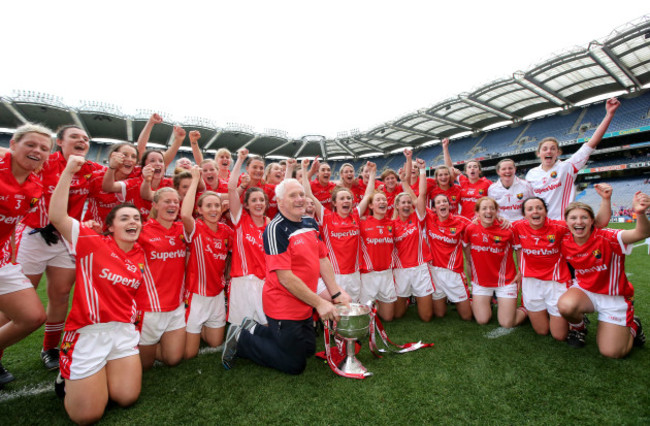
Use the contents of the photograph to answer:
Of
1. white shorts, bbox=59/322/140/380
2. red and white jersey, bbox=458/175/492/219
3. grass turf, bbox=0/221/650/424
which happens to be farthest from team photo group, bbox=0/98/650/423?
red and white jersey, bbox=458/175/492/219

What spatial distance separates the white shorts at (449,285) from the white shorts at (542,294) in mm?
749

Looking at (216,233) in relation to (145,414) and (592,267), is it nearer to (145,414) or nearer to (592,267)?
(145,414)

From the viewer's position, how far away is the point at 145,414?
7.59ft

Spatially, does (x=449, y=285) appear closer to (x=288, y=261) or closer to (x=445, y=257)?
(x=445, y=257)

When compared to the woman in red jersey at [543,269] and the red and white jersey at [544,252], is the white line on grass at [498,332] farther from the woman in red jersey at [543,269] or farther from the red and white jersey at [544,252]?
the red and white jersey at [544,252]

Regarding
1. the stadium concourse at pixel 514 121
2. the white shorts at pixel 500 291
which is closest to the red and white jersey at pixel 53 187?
the white shorts at pixel 500 291

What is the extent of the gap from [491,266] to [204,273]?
12.1 ft

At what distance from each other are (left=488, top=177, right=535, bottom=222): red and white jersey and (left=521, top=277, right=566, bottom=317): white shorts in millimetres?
1443

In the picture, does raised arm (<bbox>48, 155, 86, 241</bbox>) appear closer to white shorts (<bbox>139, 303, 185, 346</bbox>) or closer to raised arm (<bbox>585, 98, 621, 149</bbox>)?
white shorts (<bbox>139, 303, 185, 346</bbox>)

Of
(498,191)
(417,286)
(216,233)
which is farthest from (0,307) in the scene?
(498,191)

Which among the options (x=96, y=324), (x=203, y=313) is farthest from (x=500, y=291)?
(x=96, y=324)

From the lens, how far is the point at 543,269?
12.4 ft

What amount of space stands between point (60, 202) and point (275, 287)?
1.84 meters

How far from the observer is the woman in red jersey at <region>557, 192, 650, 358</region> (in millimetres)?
3049
